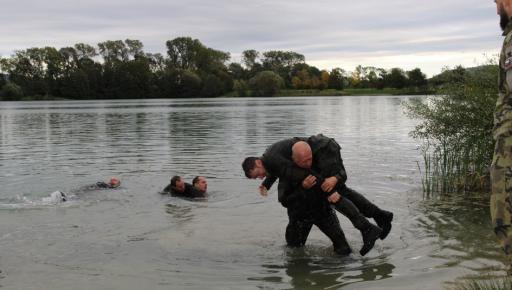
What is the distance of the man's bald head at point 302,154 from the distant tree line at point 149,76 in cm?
13512

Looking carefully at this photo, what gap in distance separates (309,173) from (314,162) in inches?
10.5

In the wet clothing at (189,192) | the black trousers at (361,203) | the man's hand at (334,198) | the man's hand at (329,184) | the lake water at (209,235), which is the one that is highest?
the man's hand at (329,184)

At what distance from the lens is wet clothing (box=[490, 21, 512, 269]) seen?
16.8 ft

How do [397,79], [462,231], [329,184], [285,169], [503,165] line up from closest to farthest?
1. [503,165]
2. [329,184]
3. [285,169]
4. [462,231]
5. [397,79]

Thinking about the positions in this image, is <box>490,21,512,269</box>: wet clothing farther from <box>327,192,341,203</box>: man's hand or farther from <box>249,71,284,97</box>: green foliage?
<box>249,71,284,97</box>: green foliage

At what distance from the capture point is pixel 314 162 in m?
8.73

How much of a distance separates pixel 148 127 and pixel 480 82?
103ft

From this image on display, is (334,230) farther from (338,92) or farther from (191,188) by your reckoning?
(338,92)

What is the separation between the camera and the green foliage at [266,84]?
147125 mm

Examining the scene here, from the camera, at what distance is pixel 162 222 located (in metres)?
12.8

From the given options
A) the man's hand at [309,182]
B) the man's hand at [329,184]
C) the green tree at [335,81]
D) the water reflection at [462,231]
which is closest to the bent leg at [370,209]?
the man's hand at [329,184]

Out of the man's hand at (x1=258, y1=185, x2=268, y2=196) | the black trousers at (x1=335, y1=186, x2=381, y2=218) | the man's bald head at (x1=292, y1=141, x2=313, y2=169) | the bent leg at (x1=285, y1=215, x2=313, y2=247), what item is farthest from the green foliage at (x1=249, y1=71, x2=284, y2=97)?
the man's bald head at (x1=292, y1=141, x2=313, y2=169)

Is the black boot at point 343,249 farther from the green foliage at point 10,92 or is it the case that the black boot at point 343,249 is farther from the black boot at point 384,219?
the green foliage at point 10,92

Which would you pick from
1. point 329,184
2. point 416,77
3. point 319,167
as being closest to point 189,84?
point 416,77
